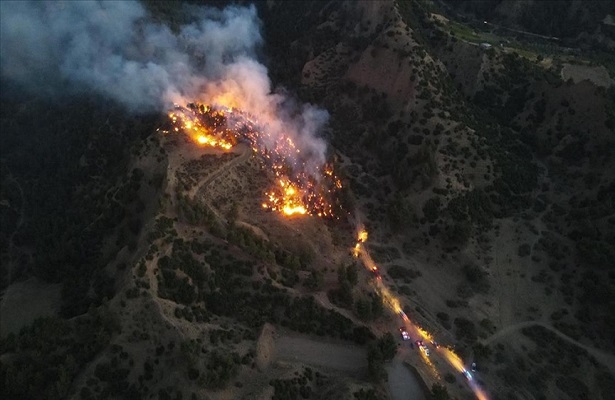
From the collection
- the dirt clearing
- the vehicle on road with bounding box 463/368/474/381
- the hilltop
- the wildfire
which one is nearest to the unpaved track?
the hilltop

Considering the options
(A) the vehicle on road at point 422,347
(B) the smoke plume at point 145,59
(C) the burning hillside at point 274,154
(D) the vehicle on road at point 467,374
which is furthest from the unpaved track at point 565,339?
(B) the smoke plume at point 145,59

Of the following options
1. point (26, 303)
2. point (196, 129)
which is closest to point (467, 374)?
point (196, 129)

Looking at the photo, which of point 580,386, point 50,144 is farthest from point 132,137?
point 580,386

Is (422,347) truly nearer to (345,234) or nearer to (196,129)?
(345,234)

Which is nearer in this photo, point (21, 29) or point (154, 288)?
point (154, 288)

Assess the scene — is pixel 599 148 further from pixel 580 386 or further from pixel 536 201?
pixel 580 386

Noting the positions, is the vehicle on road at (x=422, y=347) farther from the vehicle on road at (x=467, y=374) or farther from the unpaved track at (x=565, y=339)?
the unpaved track at (x=565, y=339)
